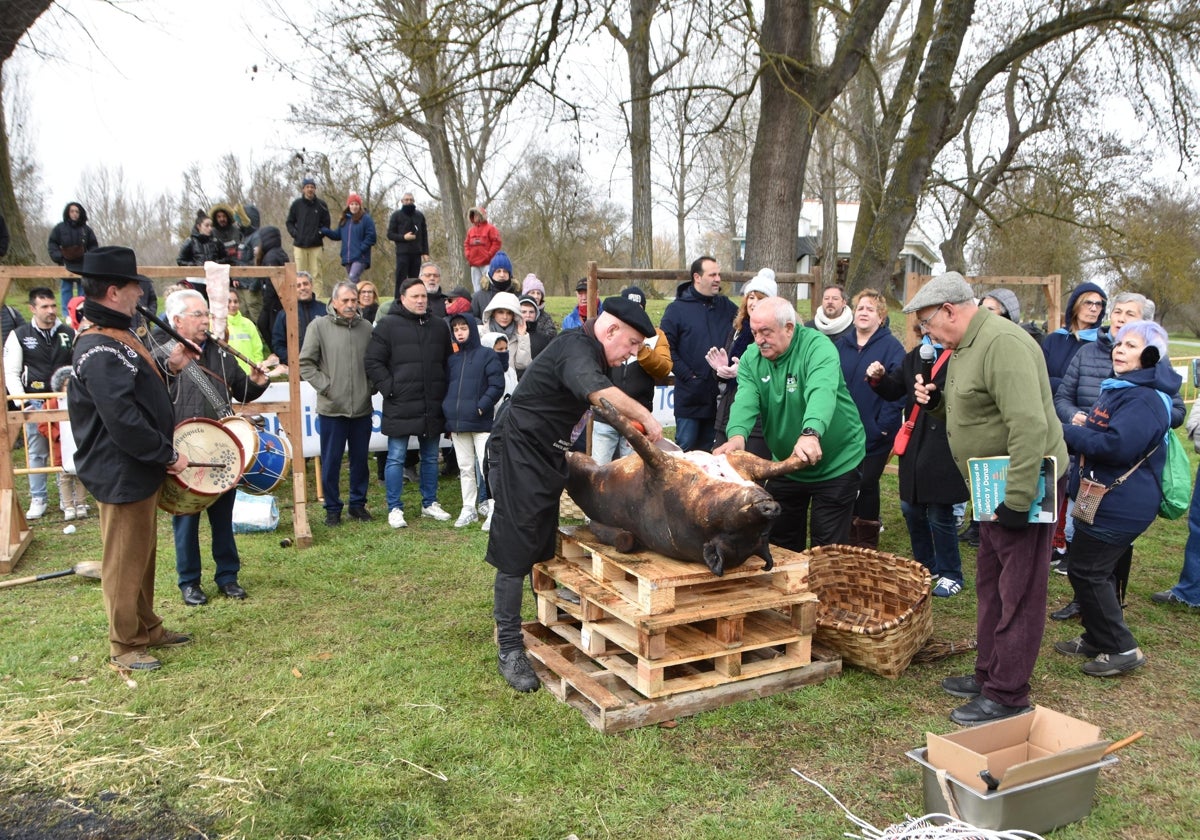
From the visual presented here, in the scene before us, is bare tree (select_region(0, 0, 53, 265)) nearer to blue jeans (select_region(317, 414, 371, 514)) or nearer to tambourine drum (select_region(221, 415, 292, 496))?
blue jeans (select_region(317, 414, 371, 514))

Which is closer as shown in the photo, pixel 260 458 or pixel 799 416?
pixel 799 416

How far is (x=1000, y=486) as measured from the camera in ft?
13.0

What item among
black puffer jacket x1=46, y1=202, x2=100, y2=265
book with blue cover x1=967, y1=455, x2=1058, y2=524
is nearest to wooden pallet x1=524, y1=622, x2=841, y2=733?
book with blue cover x1=967, y1=455, x2=1058, y2=524

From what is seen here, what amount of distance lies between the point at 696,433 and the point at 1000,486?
4031 millimetres

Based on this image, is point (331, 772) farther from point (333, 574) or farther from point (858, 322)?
point (858, 322)

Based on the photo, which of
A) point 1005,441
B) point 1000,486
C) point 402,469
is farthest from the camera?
point 402,469

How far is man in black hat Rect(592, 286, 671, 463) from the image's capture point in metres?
6.75

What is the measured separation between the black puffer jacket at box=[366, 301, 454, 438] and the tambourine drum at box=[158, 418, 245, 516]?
7.57 feet

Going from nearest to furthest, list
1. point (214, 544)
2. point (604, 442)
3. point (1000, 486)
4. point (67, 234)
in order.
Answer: point (1000, 486)
point (214, 544)
point (604, 442)
point (67, 234)

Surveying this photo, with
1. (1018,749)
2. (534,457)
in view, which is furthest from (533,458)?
(1018,749)

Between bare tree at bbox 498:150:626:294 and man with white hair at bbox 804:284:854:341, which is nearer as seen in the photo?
man with white hair at bbox 804:284:854:341

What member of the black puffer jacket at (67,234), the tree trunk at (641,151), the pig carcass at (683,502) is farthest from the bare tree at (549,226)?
the pig carcass at (683,502)

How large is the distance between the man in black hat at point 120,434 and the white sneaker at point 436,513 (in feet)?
11.0

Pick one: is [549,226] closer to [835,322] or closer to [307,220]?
[307,220]
